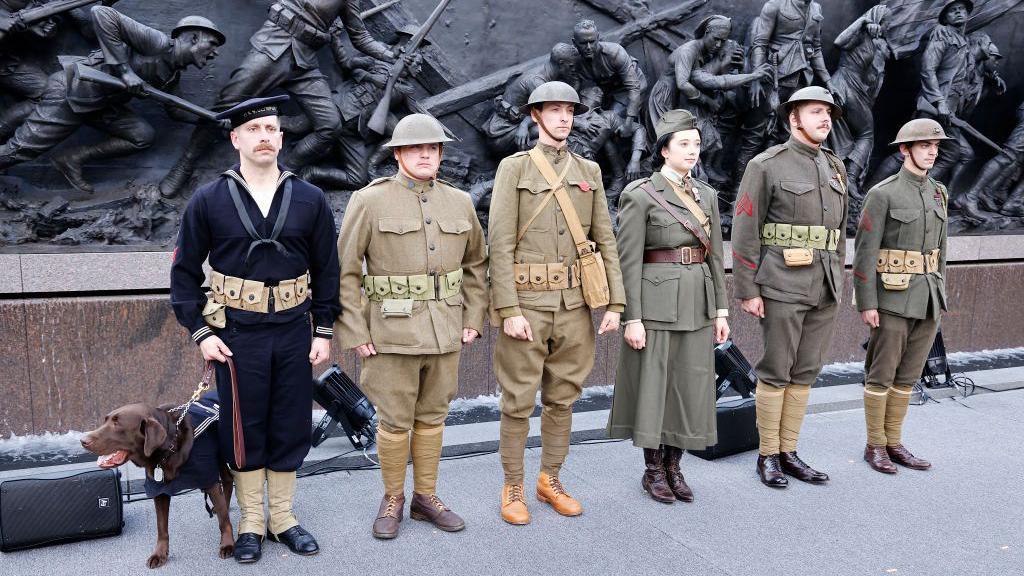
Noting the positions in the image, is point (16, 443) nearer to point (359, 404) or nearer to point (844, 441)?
point (359, 404)

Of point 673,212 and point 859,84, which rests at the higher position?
point 859,84

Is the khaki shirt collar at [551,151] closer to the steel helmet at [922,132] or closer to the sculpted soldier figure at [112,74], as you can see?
the steel helmet at [922,132]

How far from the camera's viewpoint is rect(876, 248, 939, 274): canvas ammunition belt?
458 centimetres

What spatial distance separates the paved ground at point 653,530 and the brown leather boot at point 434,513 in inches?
1.8

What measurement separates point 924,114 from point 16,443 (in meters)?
8.63

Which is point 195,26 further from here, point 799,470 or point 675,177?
point 799,470

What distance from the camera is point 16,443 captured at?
15.9 ft

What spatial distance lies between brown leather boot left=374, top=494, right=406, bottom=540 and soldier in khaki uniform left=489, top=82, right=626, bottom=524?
0.52 m

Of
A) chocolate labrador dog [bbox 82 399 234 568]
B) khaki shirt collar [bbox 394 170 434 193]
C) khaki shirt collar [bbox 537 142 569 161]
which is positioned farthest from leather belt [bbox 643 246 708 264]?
chocolate labrador dog [bbox 82 399 234 568]

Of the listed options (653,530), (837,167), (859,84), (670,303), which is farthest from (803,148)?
(859,84)

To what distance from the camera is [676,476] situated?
13.5 feet

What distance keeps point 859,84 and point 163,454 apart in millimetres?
7283

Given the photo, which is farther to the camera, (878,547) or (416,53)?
(416,53)

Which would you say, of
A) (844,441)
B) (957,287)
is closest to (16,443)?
(844,441)
